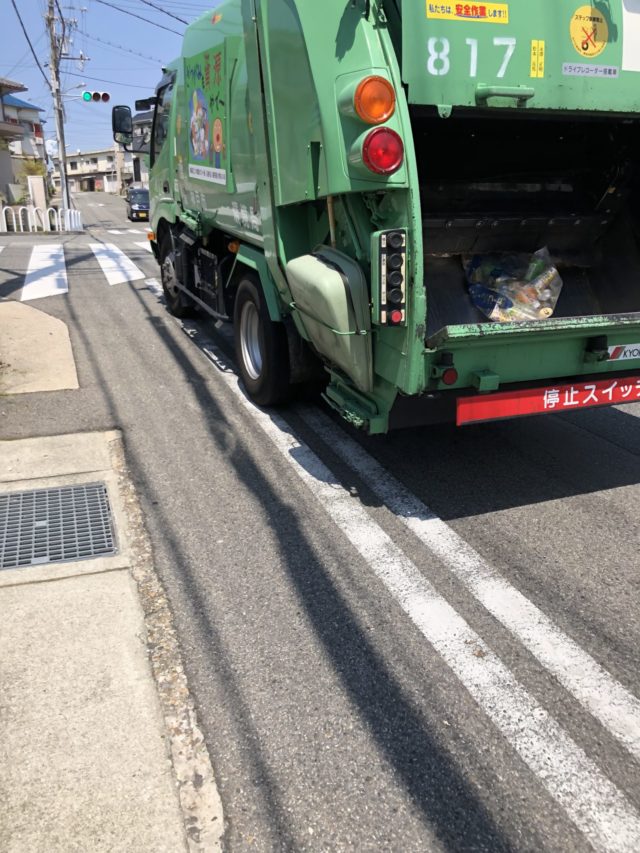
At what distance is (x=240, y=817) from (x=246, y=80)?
4.27m

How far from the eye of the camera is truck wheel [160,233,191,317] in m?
8.06

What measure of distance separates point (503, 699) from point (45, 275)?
1138cm

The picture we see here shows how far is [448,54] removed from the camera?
3094 mm

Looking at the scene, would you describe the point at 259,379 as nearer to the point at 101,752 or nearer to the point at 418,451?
the point at 418,451

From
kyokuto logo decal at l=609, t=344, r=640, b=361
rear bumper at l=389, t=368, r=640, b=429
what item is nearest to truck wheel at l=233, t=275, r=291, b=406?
rear bumper at l=389, t=368, r=640, b=429

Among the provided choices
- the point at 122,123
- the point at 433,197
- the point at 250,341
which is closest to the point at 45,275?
the point at 122,123

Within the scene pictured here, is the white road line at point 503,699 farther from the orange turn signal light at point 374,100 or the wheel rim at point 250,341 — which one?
the orange turn signal light at point 374,100

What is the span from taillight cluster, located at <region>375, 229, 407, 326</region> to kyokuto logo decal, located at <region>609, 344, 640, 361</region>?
52.8 inches

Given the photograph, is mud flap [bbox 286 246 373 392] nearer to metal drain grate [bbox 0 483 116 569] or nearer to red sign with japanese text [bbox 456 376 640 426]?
red sign with japanese text [bbox 456 376 640 426]

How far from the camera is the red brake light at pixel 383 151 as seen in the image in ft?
9.66

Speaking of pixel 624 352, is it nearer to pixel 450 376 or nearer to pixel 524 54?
pixel 450 376

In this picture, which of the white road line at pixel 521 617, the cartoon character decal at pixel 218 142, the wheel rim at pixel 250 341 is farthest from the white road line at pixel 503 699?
the cartoon character decal at pixel 218 142

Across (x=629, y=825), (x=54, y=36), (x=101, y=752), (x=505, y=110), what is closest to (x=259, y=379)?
(x=505, y=110)

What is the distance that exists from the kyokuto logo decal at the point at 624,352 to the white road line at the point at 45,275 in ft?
27.0
